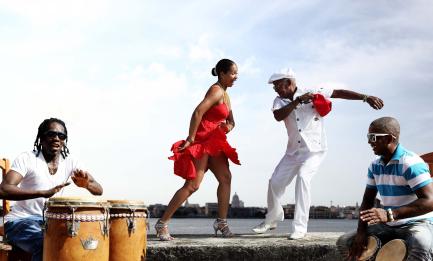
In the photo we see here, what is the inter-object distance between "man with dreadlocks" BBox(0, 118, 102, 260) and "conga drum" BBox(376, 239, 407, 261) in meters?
2.75

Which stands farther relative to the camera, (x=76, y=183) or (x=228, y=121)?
(x=228, y=121)

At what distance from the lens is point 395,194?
4988mm

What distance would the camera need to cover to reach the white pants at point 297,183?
7121 mm

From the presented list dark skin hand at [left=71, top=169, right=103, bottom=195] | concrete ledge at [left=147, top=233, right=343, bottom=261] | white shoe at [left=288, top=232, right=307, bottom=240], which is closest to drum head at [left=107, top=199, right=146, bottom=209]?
dark skin hand at [left=71, top=169, right=103, bottom=195]

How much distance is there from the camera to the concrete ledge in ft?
21.9

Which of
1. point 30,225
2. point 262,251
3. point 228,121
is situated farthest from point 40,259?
point 228,121

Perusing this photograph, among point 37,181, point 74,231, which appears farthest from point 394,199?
Answer: point 37,181

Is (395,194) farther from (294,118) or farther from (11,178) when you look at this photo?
(11,178)

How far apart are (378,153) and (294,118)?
236cm

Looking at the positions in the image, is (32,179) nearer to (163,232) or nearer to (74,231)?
(74,231)

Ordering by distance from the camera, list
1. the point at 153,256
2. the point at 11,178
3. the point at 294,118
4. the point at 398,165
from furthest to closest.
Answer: the point at 294,118 < the point at 153,256 < the point at 11,178 < the point at 398,165

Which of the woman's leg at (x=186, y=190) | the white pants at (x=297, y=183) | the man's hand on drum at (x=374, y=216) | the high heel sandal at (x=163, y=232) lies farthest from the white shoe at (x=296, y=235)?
the man's hand on drum at (x=374, y=216)

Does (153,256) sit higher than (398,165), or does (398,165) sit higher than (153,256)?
(398,165)

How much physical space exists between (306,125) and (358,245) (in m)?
2.42
